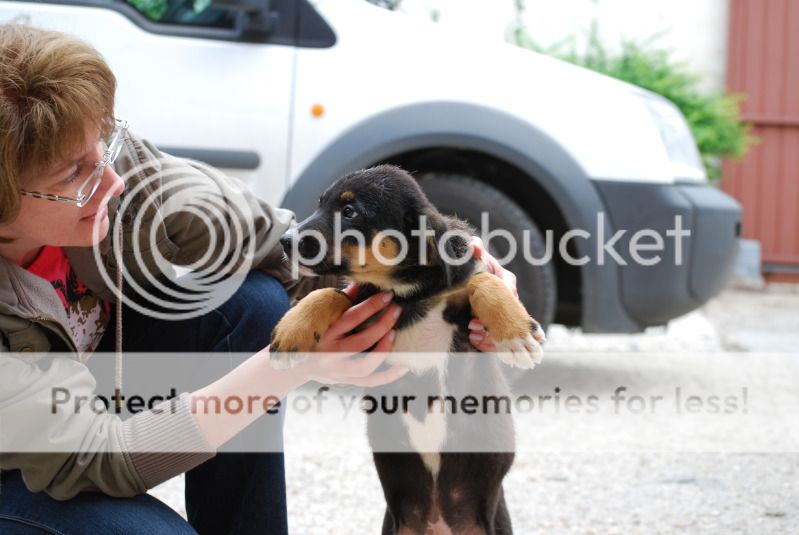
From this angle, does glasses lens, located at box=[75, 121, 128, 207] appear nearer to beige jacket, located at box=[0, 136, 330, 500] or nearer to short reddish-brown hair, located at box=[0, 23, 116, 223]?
short reddish-brown hair, located at box=[0, 23, 116, 223]

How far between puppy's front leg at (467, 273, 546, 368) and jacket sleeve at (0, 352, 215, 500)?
0.63 meters

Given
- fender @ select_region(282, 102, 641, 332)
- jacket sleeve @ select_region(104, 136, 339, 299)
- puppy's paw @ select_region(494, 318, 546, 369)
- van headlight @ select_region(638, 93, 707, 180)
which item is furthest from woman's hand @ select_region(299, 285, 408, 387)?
van headlight @ select_region(638, 93, 707, 180)

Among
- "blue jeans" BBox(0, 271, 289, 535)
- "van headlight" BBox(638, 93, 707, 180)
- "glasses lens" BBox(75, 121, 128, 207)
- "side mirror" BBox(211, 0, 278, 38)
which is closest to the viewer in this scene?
"glasses lens" BBox(75, 121, 128, 207)

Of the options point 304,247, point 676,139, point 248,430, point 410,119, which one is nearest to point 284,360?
point 304,247

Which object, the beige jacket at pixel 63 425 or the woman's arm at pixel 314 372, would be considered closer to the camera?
the beige jacket at pixel 63 425

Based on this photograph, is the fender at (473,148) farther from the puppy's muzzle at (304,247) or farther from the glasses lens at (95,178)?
the glasses lens at (95,178)

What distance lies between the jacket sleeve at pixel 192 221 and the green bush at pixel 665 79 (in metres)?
5.63

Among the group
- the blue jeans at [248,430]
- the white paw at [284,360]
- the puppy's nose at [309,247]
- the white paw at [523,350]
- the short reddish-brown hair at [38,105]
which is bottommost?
the blue jeans at [248,430]

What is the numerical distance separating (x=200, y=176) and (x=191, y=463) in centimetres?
86

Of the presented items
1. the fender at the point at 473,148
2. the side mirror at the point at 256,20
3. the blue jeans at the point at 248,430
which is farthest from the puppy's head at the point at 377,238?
the side mirror at the point at 256,20

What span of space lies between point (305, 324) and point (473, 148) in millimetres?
2559

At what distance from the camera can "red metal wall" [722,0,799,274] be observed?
9602 mm

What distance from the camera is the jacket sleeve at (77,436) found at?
1.84 meters

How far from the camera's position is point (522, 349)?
2.02 meters
